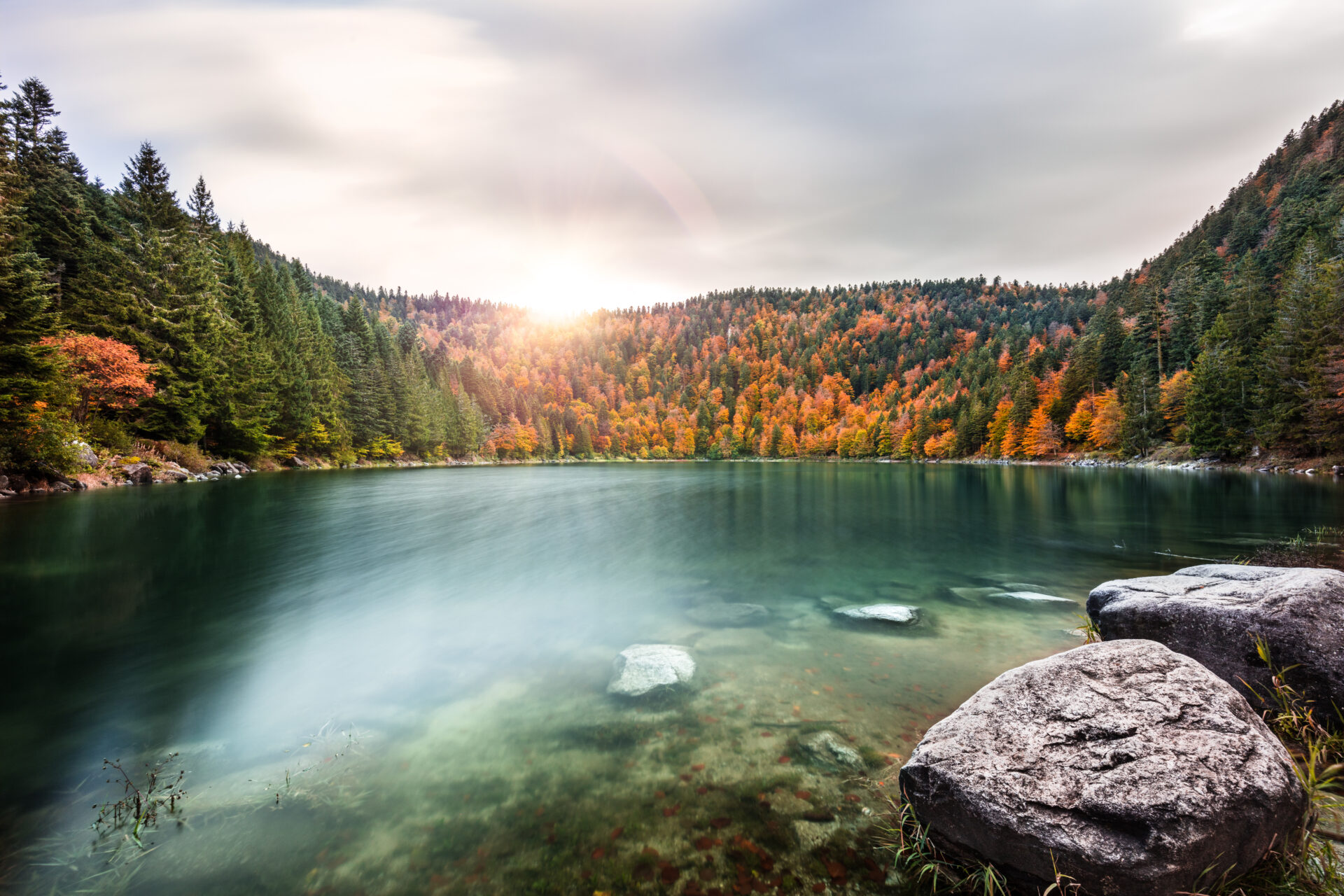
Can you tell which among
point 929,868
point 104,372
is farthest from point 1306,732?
point 104,372

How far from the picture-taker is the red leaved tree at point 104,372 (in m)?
27.8

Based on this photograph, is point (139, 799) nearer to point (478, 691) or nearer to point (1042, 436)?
point (478, 691)

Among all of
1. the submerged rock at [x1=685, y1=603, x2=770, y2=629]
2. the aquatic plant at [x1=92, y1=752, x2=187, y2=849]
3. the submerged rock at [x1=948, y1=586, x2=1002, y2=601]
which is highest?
the aquatic plant at [x1=92, y1=752, x2=187, y2=849]

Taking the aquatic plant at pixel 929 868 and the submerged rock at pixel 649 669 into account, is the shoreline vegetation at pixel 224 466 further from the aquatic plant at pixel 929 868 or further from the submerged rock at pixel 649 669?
the aquatic plant at pixel 929 868

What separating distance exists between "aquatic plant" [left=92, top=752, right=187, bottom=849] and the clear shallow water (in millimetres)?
107

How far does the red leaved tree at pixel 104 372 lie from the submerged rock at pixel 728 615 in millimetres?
36836

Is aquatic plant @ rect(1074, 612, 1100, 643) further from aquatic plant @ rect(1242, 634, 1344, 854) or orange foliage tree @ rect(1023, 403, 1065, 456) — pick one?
orange foliage tree @ rect(1023, 403, 1065, 456)

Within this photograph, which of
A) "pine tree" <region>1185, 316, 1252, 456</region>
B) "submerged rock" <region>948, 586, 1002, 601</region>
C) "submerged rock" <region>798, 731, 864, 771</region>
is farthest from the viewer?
"pine tree" <region>1185, 316, 1252, 456</region>

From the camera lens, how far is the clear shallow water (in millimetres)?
4020

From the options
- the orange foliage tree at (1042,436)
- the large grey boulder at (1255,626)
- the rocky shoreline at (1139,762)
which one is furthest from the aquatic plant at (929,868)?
the orange foliage tree at (1042,436)

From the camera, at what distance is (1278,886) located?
9.39ft

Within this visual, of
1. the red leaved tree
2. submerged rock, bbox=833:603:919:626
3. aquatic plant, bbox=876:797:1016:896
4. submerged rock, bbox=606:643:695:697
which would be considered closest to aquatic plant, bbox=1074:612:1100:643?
submerged rock, bbox=833:603:919:626

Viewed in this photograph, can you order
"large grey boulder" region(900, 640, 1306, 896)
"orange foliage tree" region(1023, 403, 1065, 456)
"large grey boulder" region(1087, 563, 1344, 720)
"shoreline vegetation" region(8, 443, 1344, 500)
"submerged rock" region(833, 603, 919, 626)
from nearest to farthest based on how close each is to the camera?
"large grey boulder" region(900, 640, 1306, 896)
"large grey boulder" region(1087, 563, 1344, 720)
"submerged rock" region(833, 603, 919, 626)
"shoreline vegetation" region(8, 443, 1344, 500)
"orange foliage tree" region(1023, 403, 1065, 456)

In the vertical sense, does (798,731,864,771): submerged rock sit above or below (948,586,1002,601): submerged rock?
above
